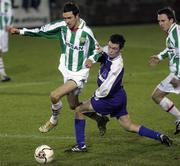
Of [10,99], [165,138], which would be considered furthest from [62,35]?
[10,99]

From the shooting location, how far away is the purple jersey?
8289mm

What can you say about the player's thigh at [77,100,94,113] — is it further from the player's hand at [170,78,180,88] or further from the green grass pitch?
the player's hand at [170,78,180,88]

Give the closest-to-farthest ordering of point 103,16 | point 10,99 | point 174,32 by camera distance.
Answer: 1. point 174,32
2. point 10,99
3. point 103,16

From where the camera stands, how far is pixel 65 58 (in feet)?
31.5

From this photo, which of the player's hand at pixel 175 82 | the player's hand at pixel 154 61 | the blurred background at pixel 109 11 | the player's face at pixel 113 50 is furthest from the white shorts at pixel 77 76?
the blurred background at pixel 109 11

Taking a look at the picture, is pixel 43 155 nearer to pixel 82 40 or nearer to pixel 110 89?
pixel 110 89

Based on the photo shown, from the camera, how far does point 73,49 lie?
9469 mm

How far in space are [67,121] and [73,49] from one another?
1.76m

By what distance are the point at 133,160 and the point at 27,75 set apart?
8508 millimetres

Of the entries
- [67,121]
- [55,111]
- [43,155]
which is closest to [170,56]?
[55,111]

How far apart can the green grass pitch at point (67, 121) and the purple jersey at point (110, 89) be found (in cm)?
65

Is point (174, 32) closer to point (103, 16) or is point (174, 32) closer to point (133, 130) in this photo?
point (133, 130)

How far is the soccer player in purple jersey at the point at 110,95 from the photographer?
8266 millimetres

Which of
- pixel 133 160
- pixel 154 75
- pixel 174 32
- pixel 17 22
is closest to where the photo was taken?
pixel 133 160
